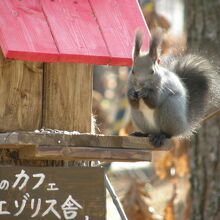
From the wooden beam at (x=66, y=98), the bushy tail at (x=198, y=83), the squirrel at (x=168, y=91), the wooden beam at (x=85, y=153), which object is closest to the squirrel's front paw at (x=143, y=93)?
the squirrel at (x=168, y=91)

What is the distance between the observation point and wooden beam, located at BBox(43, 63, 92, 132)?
13.4 feet

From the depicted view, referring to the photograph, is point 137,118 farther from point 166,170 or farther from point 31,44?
point 166,170

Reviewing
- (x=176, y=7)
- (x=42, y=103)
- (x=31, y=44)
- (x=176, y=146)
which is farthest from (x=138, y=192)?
(x=176, y=7)

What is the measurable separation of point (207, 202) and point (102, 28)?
265cm

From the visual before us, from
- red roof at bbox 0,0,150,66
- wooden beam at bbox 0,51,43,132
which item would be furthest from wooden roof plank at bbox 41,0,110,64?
wooden beam at bbox 0,51,43,132

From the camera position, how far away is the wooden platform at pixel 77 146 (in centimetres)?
350

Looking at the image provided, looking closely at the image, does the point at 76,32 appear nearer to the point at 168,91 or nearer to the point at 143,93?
the point at 143,93

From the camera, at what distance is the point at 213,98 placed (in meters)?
4.88

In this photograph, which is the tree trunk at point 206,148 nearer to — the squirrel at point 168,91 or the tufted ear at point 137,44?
the squirrel at point 168,91

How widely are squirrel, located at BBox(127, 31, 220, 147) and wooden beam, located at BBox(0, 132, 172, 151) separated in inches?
7.9

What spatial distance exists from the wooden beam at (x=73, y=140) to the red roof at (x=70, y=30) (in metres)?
0.46

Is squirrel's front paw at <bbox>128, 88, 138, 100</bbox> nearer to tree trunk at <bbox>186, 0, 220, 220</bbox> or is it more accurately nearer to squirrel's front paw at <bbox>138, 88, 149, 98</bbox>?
squirrel's front paw at <bbox>138, 88, 149, 98</bbox>

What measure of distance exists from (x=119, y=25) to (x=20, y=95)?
741mm

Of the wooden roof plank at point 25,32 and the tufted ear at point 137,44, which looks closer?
the wooden roof plank at point 25,32
